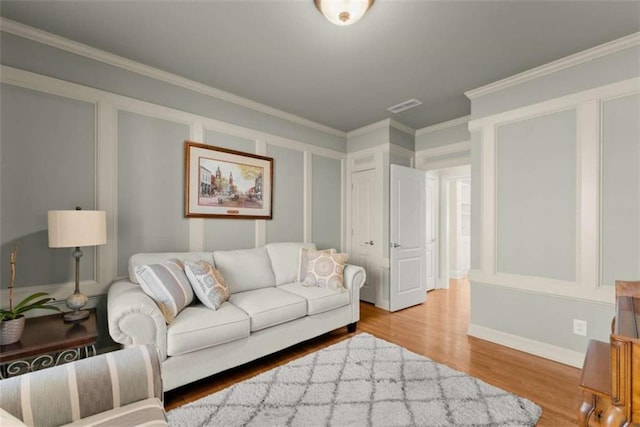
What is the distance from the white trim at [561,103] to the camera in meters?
2.27

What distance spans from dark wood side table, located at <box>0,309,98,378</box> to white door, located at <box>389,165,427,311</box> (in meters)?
3.20

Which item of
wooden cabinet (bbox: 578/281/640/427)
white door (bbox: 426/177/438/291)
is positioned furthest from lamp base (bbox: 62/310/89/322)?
white door (bbox: 426/177/438/291)

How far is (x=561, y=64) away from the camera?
8.36ft

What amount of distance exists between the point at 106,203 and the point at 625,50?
4413 mm

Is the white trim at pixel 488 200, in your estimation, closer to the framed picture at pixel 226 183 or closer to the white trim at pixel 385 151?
the white trim at pixel 385 151

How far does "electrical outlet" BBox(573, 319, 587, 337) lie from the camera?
95.3 inches

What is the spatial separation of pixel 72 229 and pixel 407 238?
3652 millimetres

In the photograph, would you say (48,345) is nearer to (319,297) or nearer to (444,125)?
(319,297)

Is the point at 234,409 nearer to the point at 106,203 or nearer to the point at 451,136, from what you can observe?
the point at 106,203

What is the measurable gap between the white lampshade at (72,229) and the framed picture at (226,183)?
94 cm

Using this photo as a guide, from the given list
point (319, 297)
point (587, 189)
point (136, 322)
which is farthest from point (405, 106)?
point (136, 322)

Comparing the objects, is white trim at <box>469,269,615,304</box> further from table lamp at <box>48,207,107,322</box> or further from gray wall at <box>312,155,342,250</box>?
table lamp at <box>48,207,107,322</box>

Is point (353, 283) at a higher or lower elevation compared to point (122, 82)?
lower

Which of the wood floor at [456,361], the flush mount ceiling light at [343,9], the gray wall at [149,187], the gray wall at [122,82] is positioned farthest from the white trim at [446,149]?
the gray wall at [149,187]
